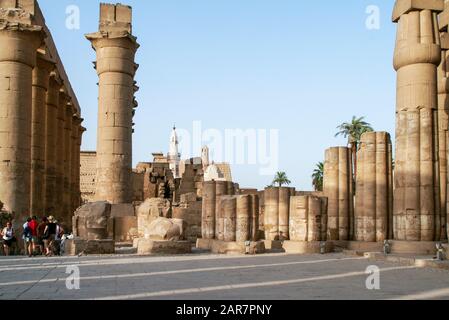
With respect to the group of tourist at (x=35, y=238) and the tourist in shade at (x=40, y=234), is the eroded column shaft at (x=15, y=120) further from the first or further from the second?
the tourist in shade at (x=40, y=234)

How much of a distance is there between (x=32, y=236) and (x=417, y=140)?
1184 cm

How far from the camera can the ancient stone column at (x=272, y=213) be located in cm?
2500

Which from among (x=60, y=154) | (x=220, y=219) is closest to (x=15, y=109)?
(x=220, y=219)

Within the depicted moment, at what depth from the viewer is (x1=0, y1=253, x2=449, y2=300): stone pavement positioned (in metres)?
8.67

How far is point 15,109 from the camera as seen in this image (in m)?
19.2

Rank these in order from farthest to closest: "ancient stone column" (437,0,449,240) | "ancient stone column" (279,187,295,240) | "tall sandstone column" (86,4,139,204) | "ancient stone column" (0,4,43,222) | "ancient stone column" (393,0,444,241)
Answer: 1. "ancient stone column" (279,187,295,240)
2. "tall sandstone column" (86,4,139,204)
3. "ancient stone column" (437,0,449,240)
4. "ancient stone column" (0,4,43,222)
5. "ancient stone column" (393,0,444,241)

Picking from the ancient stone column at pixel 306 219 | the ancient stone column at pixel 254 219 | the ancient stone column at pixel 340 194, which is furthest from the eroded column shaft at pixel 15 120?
the ancient stone column at pixel 340 194

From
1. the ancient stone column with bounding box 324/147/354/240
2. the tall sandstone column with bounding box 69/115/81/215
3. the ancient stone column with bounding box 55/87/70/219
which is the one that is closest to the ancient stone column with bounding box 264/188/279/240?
the ancient stone column with bounding box 324/147/354/240

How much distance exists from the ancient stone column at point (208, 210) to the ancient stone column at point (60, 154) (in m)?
8.35

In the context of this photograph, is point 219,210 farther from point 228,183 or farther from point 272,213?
point 272,213

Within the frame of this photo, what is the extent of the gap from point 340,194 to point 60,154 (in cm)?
1417

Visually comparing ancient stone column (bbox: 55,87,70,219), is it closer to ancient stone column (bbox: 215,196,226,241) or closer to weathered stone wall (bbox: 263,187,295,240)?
ancient stone column (bbox: 215,196,226,241)

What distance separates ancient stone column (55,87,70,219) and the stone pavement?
13352 millimetres
